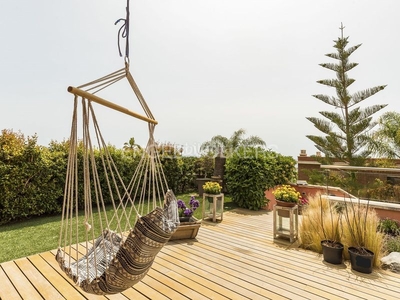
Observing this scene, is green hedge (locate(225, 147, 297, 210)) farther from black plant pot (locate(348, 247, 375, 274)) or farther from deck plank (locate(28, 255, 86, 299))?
deck plank (locate(28, 255, 86, 299))

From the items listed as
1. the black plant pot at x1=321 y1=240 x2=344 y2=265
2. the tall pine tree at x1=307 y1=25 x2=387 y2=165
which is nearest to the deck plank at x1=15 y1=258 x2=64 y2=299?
the black plant pot at x1=321 y1=240 x2=344 y2=265

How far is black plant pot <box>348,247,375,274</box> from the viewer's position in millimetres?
2336

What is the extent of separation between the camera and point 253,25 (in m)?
4.13

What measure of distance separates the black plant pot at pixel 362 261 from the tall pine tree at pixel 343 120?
594 centimetres

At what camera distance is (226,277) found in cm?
218

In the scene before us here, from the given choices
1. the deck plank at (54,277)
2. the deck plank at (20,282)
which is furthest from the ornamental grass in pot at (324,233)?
the deck plank at (20,282)

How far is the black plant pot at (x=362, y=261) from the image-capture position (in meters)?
2.34

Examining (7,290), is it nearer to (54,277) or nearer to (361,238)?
(54,277)

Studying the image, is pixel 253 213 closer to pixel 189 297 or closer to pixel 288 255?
pixel 288 255

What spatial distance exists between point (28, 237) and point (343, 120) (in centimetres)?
913

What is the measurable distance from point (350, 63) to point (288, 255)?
7496mm

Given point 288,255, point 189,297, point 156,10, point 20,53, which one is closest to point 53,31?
point 20,53

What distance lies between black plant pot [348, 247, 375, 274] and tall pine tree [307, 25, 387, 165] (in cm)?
594

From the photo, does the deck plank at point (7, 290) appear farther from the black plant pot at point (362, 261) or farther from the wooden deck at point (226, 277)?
the black plant pot at point (362, 261)
